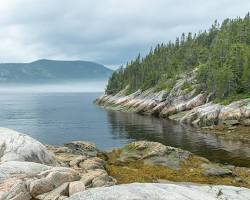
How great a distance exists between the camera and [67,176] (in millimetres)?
26438

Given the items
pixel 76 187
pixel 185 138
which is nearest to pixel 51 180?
pixel 76 187

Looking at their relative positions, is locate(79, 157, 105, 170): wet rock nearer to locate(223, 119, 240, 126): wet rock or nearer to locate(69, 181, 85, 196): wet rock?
A: locate(69, 181, 85, 196): wet rock

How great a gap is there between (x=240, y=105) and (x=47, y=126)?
56323mm

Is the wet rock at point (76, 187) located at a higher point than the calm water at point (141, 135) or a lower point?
higher

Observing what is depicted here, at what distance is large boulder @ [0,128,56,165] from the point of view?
101ft

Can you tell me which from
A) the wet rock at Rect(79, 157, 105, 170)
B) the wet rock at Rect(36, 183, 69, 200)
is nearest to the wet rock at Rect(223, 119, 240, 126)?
the wet rock at Rect(79, 157, 105, 170)

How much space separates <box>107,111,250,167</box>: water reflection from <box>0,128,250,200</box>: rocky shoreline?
1507 cm

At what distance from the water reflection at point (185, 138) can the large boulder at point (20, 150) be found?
3330cm

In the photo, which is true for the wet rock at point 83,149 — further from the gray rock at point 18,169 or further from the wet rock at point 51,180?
the wet rock at point 51,180

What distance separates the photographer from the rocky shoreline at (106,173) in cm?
1703

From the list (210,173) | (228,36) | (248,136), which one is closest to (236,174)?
(210,173)

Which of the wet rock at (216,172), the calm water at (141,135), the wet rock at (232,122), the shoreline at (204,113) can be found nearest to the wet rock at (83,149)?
the wet rock at (216,172)

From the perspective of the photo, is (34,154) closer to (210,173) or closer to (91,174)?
(91,174)

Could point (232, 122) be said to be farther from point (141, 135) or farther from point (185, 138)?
point (141, 135)
